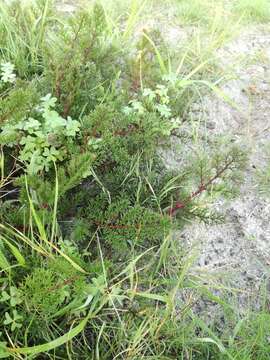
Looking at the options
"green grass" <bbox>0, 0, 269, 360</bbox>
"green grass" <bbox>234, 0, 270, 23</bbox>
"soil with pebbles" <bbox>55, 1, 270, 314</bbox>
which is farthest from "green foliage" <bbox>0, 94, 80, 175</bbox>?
"green grass" <bbox>234, 0, 270, 23</bbox>

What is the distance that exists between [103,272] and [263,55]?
7.01ft

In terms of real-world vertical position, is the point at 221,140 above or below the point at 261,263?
above

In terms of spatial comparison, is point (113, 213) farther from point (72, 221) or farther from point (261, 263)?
point (261, 263)

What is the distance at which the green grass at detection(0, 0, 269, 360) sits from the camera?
1.57 meters

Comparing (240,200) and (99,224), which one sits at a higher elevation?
(99,224)

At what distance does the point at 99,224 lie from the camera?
1747 mm

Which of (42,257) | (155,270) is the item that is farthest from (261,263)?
(42,257)

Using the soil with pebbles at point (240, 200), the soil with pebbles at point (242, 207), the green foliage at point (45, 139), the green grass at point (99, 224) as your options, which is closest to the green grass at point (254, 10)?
the soil with pebbles at point (240, 200)

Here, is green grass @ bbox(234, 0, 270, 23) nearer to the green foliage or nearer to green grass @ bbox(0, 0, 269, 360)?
green grass @ bbox(0, 0, 269, 360)

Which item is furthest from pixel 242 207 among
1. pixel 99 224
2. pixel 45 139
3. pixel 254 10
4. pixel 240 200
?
pixel 254 10

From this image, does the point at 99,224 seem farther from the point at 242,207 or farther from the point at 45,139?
the point at 242,207

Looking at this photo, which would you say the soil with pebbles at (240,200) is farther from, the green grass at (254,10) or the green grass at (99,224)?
the green grass at (254,10)

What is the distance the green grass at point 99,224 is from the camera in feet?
5.16

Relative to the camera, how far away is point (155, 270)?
1.90 m
